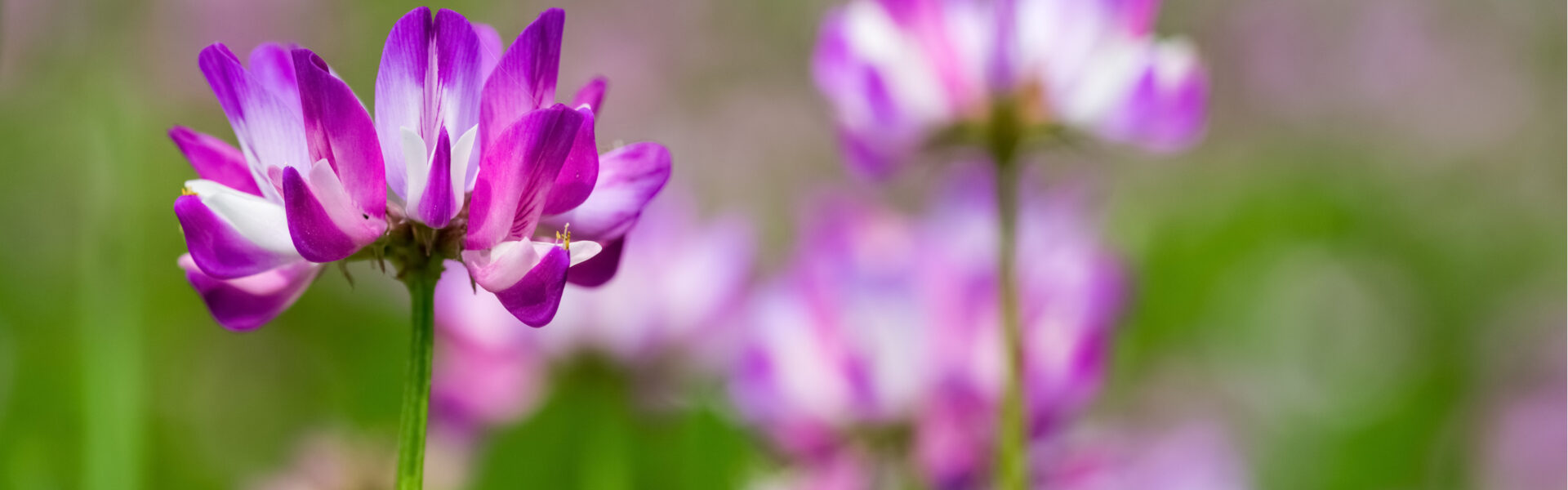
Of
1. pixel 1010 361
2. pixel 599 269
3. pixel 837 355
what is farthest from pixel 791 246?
pixel 599 269

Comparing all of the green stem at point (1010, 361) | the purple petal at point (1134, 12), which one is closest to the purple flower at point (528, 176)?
the green stem at point (1010, 361)

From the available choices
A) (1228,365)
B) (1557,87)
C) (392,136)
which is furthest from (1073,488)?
(1557,87)

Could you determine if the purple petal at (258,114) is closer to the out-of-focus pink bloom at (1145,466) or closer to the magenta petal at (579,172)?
the magenta petal at (579,172)

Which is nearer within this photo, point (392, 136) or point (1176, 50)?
point (392, 136)

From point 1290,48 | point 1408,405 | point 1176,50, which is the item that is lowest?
point 1408,405

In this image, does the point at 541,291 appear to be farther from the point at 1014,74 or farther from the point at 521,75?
the point at 1014,74

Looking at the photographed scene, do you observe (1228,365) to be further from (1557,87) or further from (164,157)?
(1557,87)

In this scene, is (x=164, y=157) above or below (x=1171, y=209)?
above
